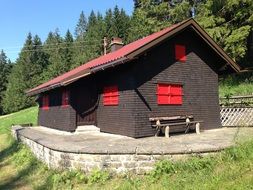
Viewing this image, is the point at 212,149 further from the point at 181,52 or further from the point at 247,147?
the point at 181,52

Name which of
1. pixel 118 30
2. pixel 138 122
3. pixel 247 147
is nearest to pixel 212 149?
pixel 247 147

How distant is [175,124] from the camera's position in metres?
14.6

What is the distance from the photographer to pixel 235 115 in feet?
58.0

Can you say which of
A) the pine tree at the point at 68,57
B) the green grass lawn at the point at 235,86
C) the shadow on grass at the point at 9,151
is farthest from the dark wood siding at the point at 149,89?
the pine tree at the point at 68,57

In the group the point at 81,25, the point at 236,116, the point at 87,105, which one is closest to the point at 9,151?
the point at 87,105

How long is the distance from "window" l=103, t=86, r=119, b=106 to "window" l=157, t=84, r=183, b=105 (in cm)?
192

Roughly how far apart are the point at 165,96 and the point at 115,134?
2.81 m

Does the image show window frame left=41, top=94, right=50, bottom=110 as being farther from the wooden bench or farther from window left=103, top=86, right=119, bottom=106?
the wooden bench

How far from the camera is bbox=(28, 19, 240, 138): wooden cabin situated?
14.5 meters

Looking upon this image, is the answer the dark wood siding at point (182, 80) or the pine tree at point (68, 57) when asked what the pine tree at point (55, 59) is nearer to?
the pine tree at point (68, 57)

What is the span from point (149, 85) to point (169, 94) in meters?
1.25

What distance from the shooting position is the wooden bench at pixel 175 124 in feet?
47.5

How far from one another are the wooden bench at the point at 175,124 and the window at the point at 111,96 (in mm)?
2068

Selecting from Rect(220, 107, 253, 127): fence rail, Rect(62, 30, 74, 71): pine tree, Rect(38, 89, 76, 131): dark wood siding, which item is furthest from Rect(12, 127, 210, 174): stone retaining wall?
Rect(62, 30, 74, 71): pine tree
